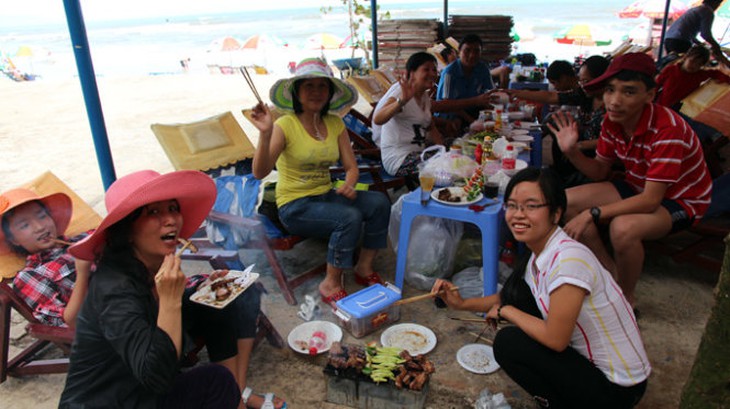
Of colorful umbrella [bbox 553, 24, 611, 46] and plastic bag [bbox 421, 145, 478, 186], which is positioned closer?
plastic bag [bbox 421, 145, 478, 186]

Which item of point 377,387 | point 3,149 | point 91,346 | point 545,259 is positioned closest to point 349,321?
point 377,387

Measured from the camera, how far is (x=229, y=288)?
2.32 metres

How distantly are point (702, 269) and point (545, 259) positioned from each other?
8.05 feet

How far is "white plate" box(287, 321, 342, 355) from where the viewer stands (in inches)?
108

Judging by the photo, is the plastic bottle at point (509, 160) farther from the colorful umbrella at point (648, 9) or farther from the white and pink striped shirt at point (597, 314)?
the colorful umbrella at point (648, 9)

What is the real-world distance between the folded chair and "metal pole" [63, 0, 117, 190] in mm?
479

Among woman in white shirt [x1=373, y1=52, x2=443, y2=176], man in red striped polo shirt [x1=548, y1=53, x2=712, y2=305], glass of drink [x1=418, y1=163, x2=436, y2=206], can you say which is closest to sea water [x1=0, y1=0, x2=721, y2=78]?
woman in white shirt [x1=373, y1=52, x2=443, y2=176]

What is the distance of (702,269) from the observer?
353 centimetres

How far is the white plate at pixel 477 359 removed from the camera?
254 cm

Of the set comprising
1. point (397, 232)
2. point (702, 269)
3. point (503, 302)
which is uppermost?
point (503, 302)

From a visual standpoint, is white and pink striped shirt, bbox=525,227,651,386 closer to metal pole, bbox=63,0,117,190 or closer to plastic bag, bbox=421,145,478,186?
plastic bag, bbox=421,145,478,186

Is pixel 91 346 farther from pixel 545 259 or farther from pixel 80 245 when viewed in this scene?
pixel 545 259

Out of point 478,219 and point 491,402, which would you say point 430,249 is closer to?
point 478,219

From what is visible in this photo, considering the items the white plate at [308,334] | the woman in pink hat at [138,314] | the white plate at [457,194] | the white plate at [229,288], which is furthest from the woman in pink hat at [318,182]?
the woman in pink hat at [138,314]
